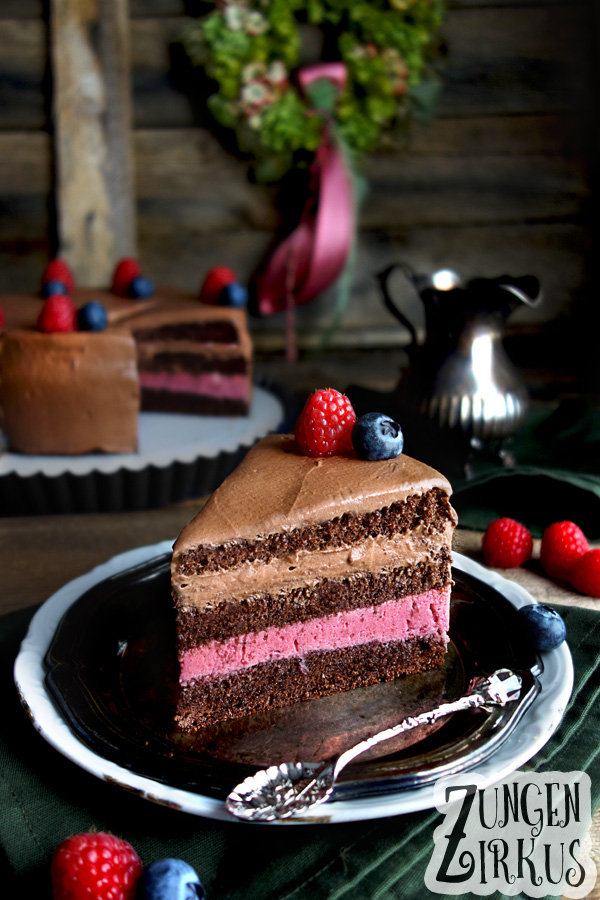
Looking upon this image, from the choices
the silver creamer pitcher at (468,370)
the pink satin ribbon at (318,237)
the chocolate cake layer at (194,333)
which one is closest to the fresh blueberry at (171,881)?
the silver creamer pitcher at (468,370)

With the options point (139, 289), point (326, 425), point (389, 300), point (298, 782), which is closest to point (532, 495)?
point (389, 300)

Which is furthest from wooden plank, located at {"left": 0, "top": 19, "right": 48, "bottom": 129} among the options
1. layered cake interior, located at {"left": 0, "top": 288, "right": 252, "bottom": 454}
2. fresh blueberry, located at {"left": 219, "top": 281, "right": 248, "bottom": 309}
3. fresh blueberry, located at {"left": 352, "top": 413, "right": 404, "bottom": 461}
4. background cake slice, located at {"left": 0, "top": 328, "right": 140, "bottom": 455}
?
fresh blueberry, located at {"left": 352, "top": 413, "right": 404, "bottom": 461}

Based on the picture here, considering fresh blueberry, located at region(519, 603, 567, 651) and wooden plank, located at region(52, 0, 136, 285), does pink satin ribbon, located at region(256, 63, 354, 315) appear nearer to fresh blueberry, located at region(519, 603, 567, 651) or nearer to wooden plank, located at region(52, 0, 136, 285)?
wooden plank, located at region(52, 0, 136, 285)

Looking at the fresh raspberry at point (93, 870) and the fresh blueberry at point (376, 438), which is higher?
the fresh blueberry at point (376, 438)

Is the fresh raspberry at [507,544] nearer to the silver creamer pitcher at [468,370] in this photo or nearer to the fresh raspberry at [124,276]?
the silver creamer pitcher at [468,370]

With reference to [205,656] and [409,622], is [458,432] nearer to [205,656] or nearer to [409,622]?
[409,622]

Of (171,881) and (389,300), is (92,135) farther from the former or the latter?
(171,881)
